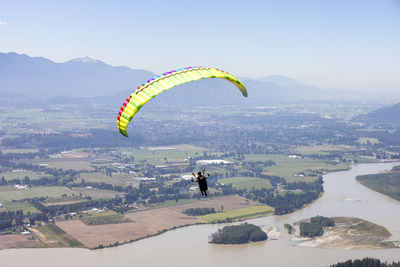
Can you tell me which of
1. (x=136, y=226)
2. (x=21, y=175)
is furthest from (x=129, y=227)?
(x=21, y=175)

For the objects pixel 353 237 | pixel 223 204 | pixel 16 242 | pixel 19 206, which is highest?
pixel 19 206

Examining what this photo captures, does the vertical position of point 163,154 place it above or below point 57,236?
above

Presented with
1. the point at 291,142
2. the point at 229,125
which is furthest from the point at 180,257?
the point at 229,125

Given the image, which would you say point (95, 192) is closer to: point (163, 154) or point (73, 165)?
point (73, 165)

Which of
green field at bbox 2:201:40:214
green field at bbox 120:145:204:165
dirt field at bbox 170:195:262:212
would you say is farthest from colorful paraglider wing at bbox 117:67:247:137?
green field at bbox 120:145:204:165

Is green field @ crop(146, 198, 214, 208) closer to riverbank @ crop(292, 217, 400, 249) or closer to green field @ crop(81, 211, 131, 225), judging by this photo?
green field @ crop(81, 211, 131, 225)

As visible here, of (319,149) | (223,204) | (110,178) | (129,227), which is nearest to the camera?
(129,227)

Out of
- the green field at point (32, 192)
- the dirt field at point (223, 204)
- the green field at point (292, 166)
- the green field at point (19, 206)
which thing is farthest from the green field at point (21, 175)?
the green field at point (292, 166)

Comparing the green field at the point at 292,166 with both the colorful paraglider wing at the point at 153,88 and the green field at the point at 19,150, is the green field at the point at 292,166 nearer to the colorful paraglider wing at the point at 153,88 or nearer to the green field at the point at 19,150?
the green field at the point at 19,150
